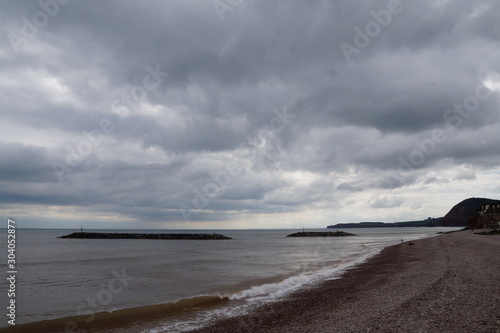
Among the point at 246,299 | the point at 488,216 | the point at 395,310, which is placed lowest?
the point at 246,299

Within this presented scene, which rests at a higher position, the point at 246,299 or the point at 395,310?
the point at 395,310

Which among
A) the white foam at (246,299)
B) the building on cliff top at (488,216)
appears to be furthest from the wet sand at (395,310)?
the building on cliff top at (488,216)

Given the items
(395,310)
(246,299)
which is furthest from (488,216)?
(395,310)

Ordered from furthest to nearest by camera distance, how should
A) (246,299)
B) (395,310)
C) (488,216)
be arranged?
(488,216) < (246,299) < (395,310)

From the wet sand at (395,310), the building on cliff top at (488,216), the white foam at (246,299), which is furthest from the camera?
the building on cliff top at (488,216)

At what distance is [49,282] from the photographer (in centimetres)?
2600

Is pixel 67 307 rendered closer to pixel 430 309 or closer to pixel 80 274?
pixel 80 274

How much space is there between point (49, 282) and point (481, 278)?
98.1 ft

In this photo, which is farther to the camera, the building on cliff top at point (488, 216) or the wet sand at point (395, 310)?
the building on cliff top at point (488, 216)

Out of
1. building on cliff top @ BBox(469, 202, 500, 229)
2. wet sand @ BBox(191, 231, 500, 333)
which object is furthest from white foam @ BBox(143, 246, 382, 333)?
building on cliff top @ BBox(469, 202, 500, 229)

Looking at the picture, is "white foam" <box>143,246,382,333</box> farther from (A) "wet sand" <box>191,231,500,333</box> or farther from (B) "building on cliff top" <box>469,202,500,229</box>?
(B) "building on cliff top" <box>469,202,500,229</box>

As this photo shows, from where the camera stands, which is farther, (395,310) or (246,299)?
(246,299)

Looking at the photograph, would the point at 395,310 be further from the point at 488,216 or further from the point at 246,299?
the point at 488,216

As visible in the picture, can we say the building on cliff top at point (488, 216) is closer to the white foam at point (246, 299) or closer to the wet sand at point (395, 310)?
the white foam at point (246, 299)
